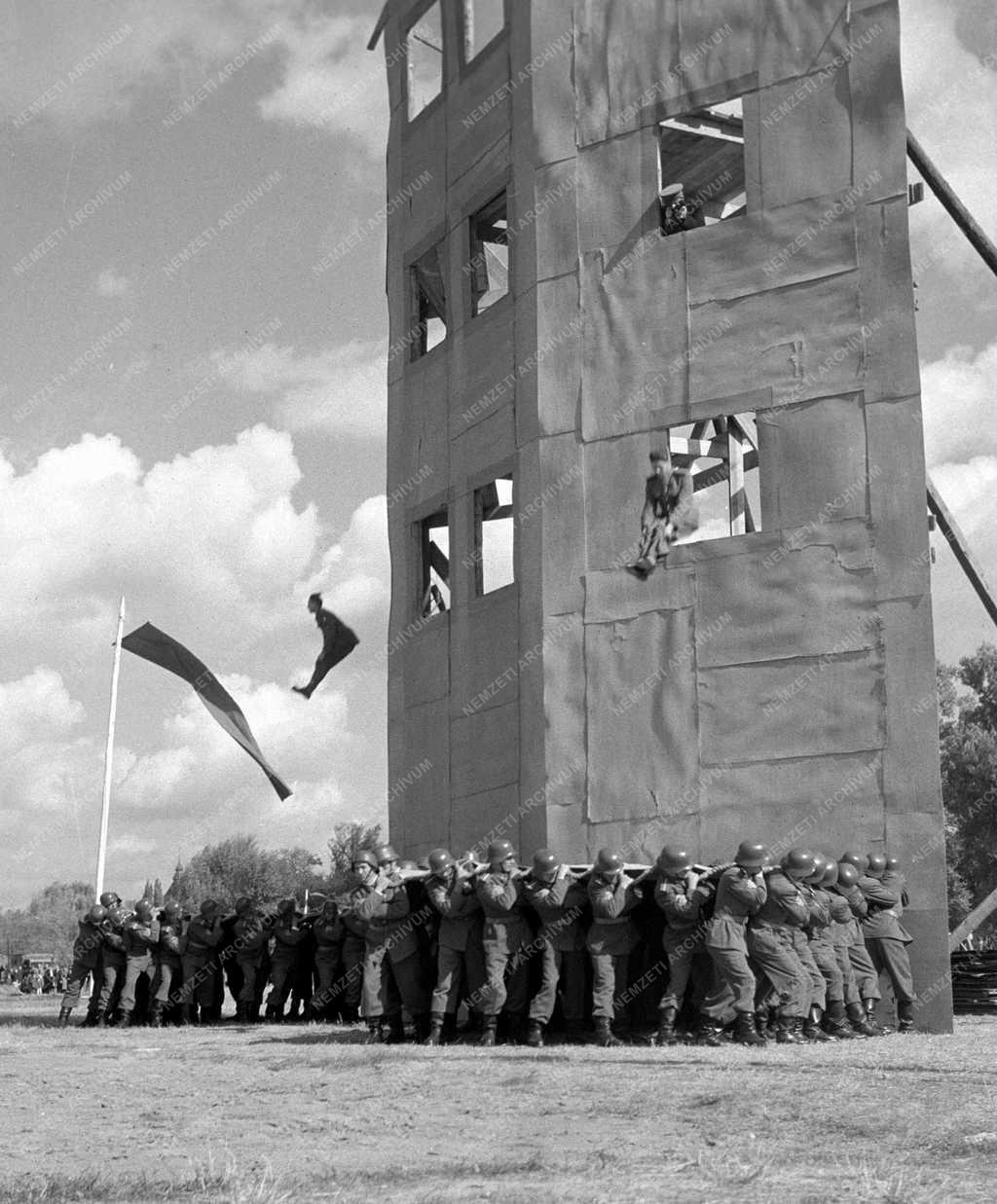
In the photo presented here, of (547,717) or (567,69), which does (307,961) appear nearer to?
(547,717)

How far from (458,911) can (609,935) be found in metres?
1.46

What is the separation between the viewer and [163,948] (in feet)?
62.4

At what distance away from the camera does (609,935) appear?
1420cm

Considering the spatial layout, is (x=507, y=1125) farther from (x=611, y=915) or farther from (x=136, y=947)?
(x=136, y=947)

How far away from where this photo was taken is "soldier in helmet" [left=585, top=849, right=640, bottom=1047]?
45.9 ft

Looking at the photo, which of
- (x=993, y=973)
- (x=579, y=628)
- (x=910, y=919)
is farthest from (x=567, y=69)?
(x=993, y=973)

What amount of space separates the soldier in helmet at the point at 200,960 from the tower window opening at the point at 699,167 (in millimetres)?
10191

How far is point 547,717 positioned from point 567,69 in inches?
328

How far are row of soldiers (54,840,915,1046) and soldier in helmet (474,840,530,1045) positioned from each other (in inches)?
0.5

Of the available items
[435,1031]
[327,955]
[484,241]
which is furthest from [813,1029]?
[484,241]

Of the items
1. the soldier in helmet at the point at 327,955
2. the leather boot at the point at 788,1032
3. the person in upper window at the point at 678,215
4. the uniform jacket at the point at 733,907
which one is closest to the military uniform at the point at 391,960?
the soldier in helmet at the point at 327,955

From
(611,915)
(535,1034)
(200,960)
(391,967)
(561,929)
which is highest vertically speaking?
(611,915)

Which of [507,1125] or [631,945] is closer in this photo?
[507,1125]

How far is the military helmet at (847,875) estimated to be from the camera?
15633mm
